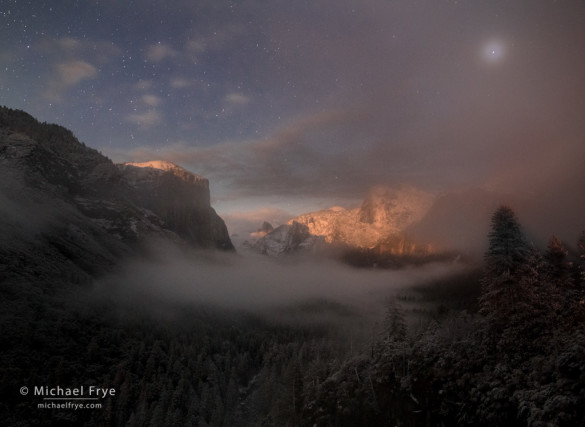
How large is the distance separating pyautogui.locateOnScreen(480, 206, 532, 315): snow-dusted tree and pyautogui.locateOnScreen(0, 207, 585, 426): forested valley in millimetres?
110

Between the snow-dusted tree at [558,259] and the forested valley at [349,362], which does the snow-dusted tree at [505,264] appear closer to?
the forested valley at [349,362]

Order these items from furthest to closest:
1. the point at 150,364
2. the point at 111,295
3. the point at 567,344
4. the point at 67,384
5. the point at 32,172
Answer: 1. the point at 32,172
2. the point at 111,295
3. the point at 150,364
4. the point at 67,384
5. the point at 567,344

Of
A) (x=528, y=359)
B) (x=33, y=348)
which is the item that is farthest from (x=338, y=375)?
(x=33, y=348)

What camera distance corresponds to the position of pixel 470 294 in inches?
7864

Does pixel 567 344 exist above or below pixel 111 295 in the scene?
above

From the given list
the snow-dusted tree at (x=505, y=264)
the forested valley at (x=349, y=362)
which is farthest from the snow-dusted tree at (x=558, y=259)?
the snow-dusted tree at (x=505, y=264)

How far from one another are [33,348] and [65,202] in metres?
138

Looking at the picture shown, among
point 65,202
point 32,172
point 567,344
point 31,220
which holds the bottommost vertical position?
point 567,344

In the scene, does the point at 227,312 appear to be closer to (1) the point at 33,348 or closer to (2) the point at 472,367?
(1) the point at 33,348

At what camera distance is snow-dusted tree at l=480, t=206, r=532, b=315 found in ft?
94.7

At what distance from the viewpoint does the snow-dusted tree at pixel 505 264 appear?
94.7 ft

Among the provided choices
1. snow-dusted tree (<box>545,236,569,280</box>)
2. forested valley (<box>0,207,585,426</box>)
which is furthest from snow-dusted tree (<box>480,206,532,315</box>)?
snow-dusted tree (<box>545,236,569,280</box>)

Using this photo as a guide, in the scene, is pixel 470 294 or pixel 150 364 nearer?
pixel 150 364

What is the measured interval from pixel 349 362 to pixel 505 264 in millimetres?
39277
